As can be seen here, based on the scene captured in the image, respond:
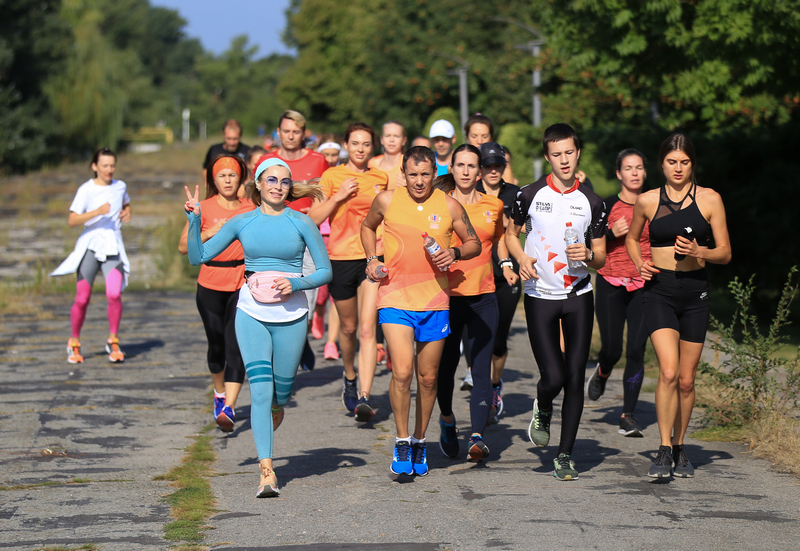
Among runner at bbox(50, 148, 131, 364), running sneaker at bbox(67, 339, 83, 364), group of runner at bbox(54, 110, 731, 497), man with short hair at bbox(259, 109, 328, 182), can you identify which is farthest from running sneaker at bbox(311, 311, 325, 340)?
group of runner at bbox(54, 110, 731, 497)

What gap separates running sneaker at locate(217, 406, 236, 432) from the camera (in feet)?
24.2

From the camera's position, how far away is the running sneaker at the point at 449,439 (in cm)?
688

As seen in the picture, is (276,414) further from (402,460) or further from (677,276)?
(677,276)

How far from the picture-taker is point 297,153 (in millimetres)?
9328

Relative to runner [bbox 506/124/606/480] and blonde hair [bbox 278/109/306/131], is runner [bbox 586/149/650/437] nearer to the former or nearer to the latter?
runner [bbox 506/124/606/480]

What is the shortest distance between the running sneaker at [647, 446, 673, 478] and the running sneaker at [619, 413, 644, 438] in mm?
1412

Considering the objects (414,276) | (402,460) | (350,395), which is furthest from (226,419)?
(414,276)

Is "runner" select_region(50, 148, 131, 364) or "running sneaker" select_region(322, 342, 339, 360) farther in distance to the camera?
"running sneaker" select_region(322, 342, 339, 360)

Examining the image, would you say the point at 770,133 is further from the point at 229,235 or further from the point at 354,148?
the point at 229,235

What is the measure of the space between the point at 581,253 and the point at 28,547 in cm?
346

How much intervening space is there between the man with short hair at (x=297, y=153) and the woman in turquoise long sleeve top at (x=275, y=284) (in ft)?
8.98

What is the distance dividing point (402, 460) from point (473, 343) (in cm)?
99

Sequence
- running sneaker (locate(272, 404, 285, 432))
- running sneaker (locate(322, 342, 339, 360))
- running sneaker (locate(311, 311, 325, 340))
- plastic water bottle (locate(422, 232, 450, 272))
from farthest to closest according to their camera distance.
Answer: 1. running sneaker (locate(311, 311, 325, 340))
2. running sneaker (locate(322, 342, 339, 360))
3. running sneaker (locate(272, 404, 285, 432))
4. plastic water bottle (locate(422, 232, 450, 272))

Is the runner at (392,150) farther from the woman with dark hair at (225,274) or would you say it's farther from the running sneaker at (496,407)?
the running sneaker at (496,407)
